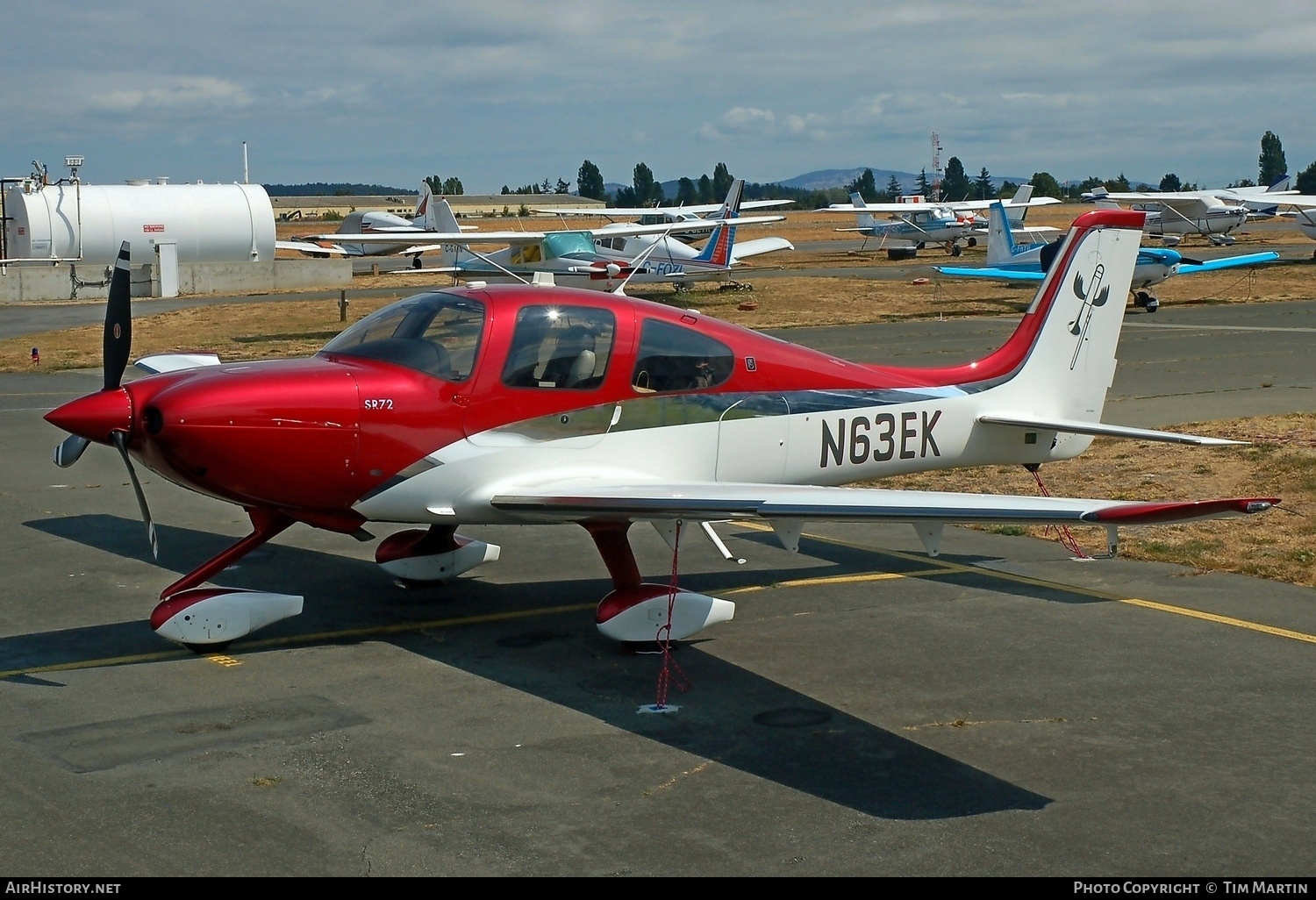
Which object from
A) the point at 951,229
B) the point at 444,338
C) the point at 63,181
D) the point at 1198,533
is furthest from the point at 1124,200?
the point at 444,338

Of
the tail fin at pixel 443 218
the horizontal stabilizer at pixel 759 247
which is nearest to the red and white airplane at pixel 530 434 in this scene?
the horizontal stabilizer at pixel 759 247

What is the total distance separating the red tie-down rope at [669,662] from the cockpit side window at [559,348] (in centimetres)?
127

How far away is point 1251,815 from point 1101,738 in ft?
3.55

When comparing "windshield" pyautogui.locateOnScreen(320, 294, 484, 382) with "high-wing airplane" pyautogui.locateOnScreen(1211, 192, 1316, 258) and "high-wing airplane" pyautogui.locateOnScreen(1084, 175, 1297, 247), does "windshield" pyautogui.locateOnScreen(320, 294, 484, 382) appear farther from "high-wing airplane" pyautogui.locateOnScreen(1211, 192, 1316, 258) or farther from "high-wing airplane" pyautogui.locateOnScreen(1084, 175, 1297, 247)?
"high-wing airplane" pyautogui.locateOnScreen(1084, 175, 1297, 247)

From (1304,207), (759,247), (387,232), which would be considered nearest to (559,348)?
(759,247)

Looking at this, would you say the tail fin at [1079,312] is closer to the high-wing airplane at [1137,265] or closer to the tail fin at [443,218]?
the high-wing airplane at [1137,265]

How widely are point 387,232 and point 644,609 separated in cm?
5942

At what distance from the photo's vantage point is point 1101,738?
6.88 metres

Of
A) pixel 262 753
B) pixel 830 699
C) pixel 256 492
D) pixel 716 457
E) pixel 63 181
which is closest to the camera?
A: pixel 262 753

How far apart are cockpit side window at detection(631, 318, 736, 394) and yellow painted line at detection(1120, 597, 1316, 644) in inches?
134

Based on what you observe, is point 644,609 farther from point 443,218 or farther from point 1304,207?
point 1304,207

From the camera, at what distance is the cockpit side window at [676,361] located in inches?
356

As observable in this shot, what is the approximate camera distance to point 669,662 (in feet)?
27.2

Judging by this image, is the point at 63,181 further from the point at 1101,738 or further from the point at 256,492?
the point at 1101,738
